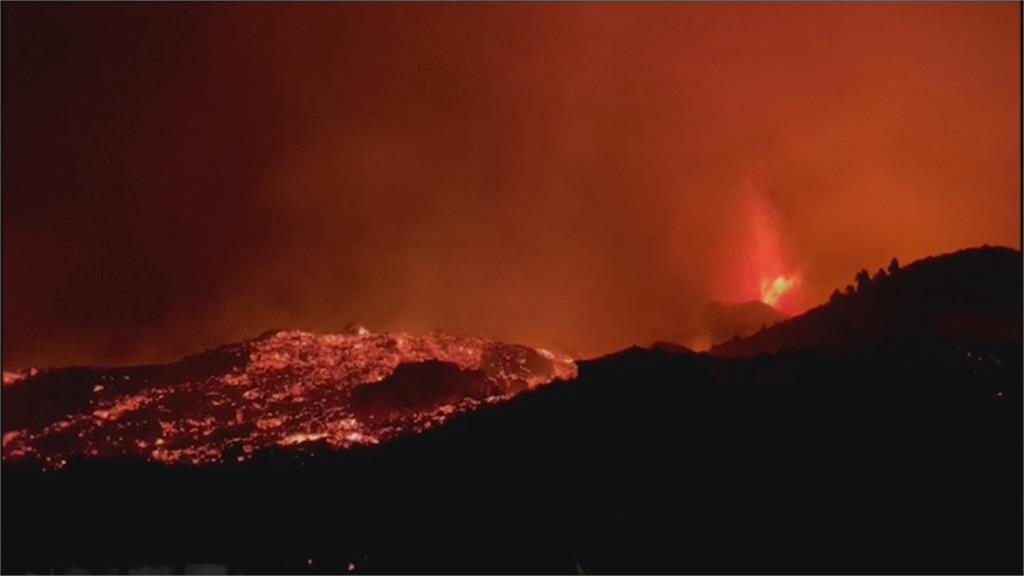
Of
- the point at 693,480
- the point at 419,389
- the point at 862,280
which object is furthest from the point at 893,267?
the point at 419,389

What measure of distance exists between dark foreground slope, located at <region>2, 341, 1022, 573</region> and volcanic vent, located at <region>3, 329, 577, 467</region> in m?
6.79

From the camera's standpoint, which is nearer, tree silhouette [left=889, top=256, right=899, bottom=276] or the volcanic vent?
tree silhouette [left=889, top=256, right=899, bottom=276]

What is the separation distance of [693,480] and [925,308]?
11.9 metres

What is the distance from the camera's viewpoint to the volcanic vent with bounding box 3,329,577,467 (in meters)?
37.4

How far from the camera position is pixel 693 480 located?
60.0 feet

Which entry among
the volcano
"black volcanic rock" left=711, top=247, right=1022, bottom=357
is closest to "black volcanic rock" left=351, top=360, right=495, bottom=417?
Answer: the volcano

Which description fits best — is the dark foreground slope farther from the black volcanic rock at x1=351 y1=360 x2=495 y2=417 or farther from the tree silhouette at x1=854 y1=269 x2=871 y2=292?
the black volcanic rock at x1=351 y1=360 x2=495 y2=417

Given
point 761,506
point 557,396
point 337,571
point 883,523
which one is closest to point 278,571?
point 337,571

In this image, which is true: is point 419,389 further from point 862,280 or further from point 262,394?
point 862,280

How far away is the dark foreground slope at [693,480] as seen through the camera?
653 inches

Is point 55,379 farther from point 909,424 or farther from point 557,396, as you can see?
point 909,424

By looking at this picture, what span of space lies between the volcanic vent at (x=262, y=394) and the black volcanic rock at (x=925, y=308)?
12.6 metres

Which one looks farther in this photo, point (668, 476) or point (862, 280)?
point (862, 280)

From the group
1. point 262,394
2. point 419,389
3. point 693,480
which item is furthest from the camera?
point 262,394
